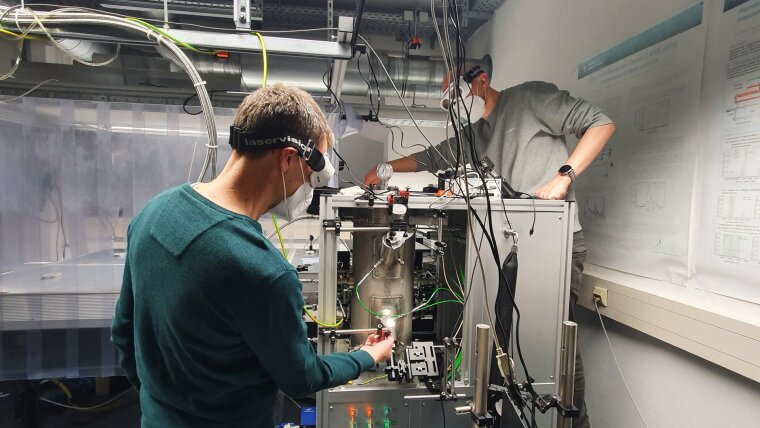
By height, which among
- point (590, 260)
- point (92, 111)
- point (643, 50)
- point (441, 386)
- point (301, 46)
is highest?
point (643, 50)

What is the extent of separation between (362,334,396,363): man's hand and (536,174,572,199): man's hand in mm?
741

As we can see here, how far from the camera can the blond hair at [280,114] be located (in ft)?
2.54

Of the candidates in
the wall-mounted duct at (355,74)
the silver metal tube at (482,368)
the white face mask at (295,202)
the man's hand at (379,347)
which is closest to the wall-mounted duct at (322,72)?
the wall-mounted duct at (355,74)

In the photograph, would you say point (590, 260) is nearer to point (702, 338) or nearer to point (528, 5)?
point (702, 338)

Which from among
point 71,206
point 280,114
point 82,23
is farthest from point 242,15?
point 71,206

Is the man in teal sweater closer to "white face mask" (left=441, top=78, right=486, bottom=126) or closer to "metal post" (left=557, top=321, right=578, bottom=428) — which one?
"metal post" (left=557, top=321, right=578, bottom=428)

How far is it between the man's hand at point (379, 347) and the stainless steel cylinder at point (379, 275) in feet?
0.41

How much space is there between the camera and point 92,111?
178 centimetres

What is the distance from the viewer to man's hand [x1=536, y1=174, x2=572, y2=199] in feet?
4.09

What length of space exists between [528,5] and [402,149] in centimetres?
129

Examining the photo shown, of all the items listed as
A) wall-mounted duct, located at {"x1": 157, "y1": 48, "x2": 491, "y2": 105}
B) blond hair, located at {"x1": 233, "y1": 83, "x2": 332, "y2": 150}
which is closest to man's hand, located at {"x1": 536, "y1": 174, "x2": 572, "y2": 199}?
blond hair, located at {"x1": 233, "y1": 83, "x2": 332, "y2": 150}

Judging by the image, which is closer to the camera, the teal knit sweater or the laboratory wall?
the teal knit sweater

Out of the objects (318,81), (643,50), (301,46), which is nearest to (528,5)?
(643,50)

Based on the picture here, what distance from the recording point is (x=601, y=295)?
1617 mm
